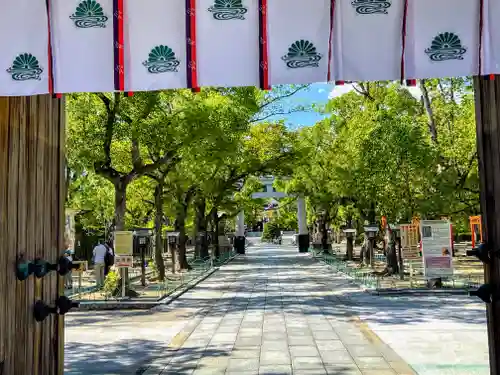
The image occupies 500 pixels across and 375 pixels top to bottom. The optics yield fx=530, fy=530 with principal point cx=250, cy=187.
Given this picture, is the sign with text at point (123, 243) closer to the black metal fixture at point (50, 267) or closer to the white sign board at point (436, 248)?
the white sign board at point (436, 248)

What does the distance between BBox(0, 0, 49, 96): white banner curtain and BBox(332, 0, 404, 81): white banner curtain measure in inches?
90.2

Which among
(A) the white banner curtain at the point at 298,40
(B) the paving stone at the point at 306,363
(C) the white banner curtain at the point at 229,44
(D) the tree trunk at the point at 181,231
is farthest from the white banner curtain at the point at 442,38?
(D) the tree trunk at the point at 181,231

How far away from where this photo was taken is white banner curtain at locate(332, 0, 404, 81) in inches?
165

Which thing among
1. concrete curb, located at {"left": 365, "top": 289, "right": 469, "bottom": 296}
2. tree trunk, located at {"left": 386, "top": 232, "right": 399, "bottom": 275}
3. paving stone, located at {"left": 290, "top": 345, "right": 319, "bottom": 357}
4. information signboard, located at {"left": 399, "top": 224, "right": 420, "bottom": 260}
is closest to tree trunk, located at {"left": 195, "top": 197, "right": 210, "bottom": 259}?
tree trunk, located at {"left": 386, "top": 232, "right": 399, "bottom": 275}

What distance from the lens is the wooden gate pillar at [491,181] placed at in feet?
13.6

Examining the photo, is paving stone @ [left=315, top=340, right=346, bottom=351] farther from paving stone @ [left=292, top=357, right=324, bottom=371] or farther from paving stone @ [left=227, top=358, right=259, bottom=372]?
paving stone @ [left=227, top=358, right=259, bottom=372]

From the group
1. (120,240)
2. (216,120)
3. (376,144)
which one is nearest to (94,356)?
(120,240)

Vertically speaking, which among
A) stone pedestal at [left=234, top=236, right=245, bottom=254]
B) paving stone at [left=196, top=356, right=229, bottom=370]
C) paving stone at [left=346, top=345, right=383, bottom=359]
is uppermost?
paving stone at [left=196, top=356, right=229, bottom=370]

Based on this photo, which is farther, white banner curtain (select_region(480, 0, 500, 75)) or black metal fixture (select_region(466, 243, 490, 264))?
black metal fixture (select_region(466, 243, 490, 264))

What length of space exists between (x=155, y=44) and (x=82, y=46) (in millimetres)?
574

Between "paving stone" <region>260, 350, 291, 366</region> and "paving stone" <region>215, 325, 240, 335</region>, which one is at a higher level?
"paving stone" <region>260, 350, 291, 366</region>

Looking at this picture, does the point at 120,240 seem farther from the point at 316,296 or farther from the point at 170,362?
the point at 170,362

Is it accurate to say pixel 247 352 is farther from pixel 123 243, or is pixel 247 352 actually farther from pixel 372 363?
pixel 123 243

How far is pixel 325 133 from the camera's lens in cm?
2759
